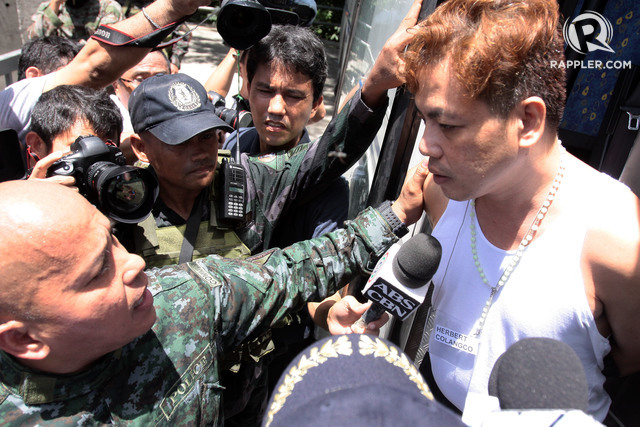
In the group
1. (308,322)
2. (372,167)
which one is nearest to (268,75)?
(372,167)

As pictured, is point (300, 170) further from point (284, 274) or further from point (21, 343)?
point (21, 343)

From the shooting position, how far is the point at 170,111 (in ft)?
6.05

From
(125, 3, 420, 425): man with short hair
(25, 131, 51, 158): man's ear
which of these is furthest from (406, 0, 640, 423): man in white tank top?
(25, 131, 51, 158): man's ear

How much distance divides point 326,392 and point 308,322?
167 cm

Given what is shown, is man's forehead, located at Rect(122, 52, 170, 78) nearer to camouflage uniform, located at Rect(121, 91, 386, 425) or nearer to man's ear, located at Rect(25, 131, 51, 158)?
man's ear, located at Rect(25, 131, 51, 158)

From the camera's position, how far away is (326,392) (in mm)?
679

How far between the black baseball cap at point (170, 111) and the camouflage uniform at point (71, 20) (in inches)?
162

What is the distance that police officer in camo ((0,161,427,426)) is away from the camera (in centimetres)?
98

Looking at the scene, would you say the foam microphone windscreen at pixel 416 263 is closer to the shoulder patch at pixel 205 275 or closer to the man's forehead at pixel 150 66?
the shoulder patch at pixel 205 275

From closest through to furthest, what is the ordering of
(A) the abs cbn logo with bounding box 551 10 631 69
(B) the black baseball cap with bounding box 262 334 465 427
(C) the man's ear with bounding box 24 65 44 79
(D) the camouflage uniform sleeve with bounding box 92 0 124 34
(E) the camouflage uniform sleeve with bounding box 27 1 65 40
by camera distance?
(B) the black baseball cap with bounding box 262 334 465 427
(A) the abs cbn logo with bounding box 551 10 631 69
(C) the man's ear with bounding box 24 65 44 79
(D) the camouflage uniform sleeve with bounding box 92 0 124 34
(E) the camouflage uniform sleeve with bounding box 27 1 65 40

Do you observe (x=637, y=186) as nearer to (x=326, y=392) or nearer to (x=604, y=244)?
(x=604, y=244)

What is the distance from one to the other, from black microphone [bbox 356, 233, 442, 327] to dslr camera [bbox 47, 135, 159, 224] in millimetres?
880

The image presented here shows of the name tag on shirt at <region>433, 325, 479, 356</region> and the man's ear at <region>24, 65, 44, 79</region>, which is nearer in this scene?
the name tag on shirt at <region>433, 325, 479, 356</region>

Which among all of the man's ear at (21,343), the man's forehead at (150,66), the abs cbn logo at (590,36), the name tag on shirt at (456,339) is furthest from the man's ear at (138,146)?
the abs cbn logo at (590,36)
